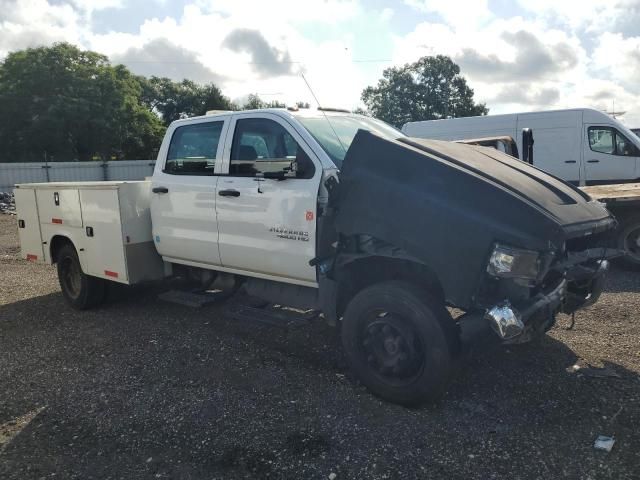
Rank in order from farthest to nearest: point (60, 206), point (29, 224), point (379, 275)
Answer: point (29, 224)
point (60, 206)
point (379, 275)

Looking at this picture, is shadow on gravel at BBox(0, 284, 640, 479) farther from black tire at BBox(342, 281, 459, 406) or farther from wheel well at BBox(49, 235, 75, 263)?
wheel well at BBox(49, 235, 75, 263)

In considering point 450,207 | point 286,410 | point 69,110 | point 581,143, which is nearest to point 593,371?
point 450,207

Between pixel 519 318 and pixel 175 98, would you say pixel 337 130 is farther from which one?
pixel 175 98

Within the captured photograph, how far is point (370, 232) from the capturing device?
3820 mm

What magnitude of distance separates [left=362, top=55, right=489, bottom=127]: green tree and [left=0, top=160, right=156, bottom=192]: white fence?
96.5 feet

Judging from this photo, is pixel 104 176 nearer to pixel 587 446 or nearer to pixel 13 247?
pixel 13 247

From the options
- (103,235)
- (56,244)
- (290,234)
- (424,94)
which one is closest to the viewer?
(290,234)

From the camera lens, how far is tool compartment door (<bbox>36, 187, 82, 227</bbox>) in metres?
6.45

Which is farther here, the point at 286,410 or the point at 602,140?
the point at 602,140

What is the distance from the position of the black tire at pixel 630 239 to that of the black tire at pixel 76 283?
23.8 ft

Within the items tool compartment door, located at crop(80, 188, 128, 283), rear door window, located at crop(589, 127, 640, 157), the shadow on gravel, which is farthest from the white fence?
the shadow on gravel

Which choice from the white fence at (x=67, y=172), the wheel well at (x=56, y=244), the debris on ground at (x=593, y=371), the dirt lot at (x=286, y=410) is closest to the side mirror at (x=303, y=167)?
the dirt lot at (x=286, y=410)

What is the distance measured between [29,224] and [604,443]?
279 inches

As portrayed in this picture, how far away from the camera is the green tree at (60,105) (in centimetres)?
3475
